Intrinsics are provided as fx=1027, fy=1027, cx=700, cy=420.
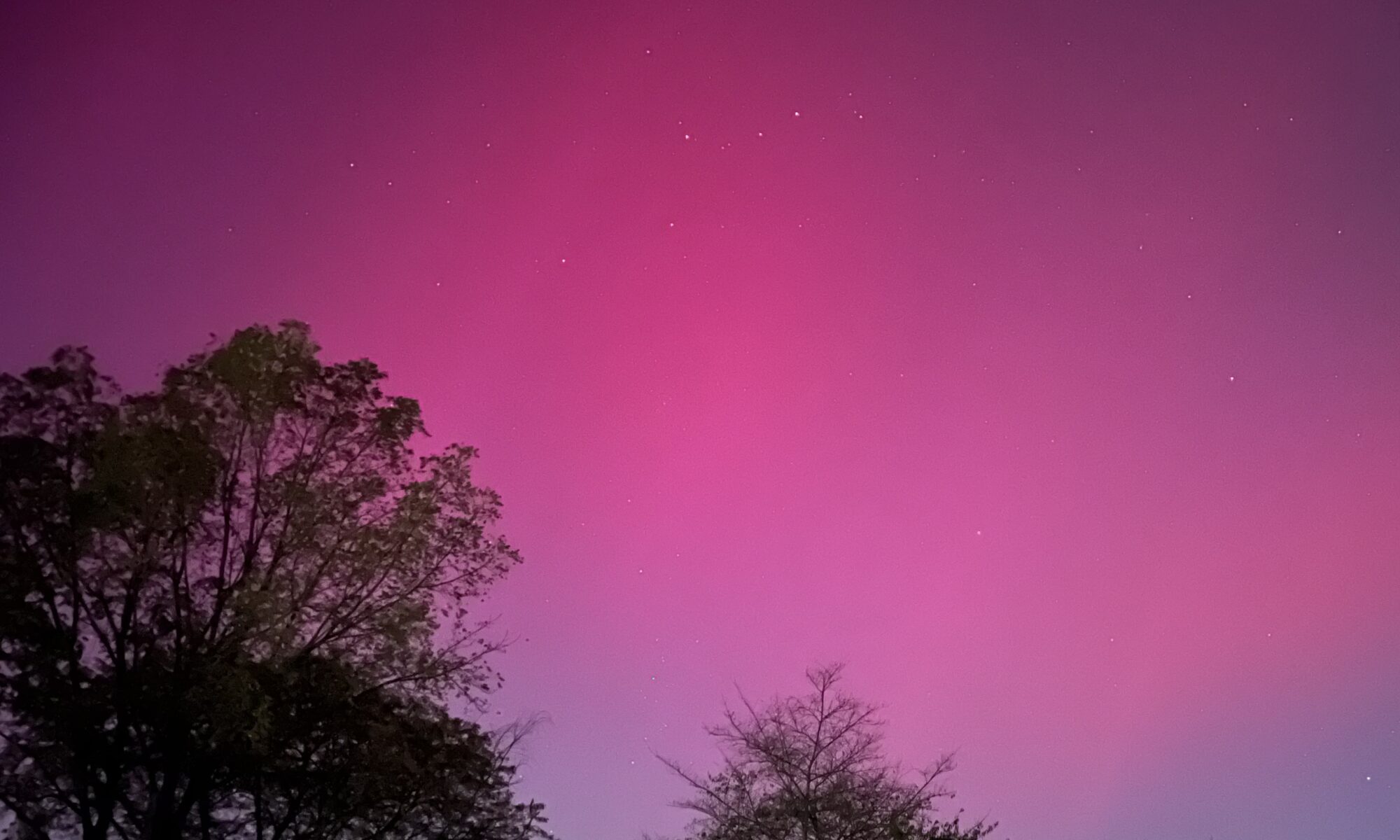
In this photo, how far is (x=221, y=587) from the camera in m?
14.3

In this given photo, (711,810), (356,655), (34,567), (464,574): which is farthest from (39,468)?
(711,810)

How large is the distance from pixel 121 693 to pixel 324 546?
10.3 ft

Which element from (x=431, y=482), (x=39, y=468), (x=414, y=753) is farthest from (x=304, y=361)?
(x=414, y=753)

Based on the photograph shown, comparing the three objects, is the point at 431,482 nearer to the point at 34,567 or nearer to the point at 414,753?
the point at 414,753

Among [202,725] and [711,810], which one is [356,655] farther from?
[711,810]

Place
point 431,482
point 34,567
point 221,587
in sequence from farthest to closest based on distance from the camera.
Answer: point 431,482, point 221,587, point 34,567

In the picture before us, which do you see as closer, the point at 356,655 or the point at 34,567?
the point at 34,567

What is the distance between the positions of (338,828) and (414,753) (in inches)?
57.3

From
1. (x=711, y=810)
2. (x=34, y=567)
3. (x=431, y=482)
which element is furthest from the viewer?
(x=711, y=810)

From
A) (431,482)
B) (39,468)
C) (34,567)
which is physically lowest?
(34,567)

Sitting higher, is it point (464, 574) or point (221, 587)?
point (464, 574)

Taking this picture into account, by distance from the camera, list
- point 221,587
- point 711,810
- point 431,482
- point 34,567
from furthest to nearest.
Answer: point 711,810
point 431,482
point 221,587
point 34,567

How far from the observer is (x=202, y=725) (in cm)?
1370

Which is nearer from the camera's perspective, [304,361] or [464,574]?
[304,361]
